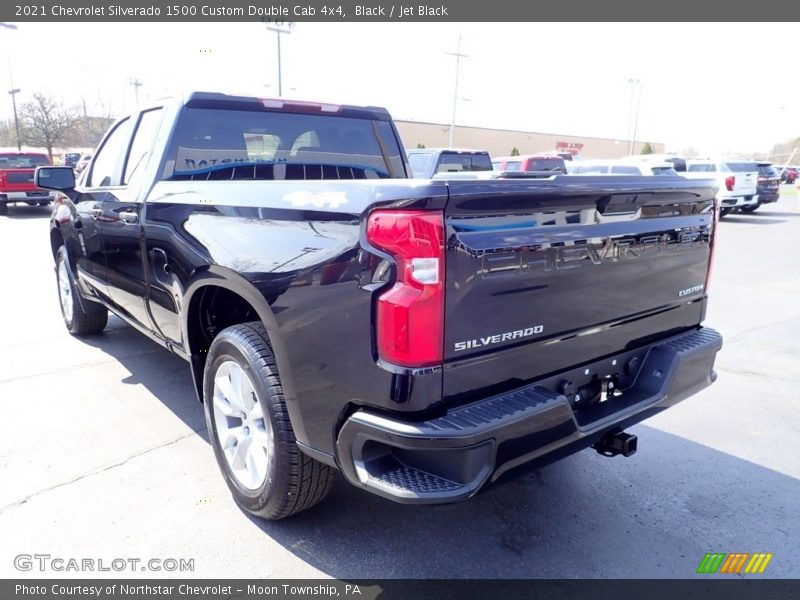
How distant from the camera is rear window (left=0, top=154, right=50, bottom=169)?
1850 cm

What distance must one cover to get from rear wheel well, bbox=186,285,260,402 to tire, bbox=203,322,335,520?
0.28 metres

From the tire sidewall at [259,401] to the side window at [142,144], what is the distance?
1520 millimetres

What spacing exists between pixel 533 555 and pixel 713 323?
484cm

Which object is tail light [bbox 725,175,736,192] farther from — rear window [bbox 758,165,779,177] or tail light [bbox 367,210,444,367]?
tail light [bbox 367,210,444,367]

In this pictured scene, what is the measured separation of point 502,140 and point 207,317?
204 ft

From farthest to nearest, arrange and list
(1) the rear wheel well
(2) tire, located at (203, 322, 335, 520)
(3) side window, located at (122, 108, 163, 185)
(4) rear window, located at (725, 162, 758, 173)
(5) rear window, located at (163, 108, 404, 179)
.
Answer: (4) rear window, located at (725, 162, 758, 173)
(3) side window, located at (122, 108, 163, 185)
(5) rear window, located at (163, 108, 404, 179)
(1) the rear wheel well
(2) tire, located at (203, 322, 335, 520)

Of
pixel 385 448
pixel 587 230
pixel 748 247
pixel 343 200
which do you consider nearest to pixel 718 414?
pixel 587 230

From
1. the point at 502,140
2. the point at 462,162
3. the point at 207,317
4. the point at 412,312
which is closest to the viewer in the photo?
the point at 412,312

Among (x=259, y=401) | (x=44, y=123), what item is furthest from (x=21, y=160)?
(x=44, y=123)

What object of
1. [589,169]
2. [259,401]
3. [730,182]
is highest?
[589,169]

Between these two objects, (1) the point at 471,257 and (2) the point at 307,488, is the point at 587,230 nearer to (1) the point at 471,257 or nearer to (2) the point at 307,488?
(1) the point at 471,257

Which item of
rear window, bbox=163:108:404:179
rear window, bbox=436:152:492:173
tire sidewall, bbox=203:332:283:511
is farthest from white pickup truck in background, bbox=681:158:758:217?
tire sidewall, bbox=203:332:283:511

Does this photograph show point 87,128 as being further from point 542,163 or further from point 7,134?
point 542,163

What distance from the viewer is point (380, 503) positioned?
303 cm
